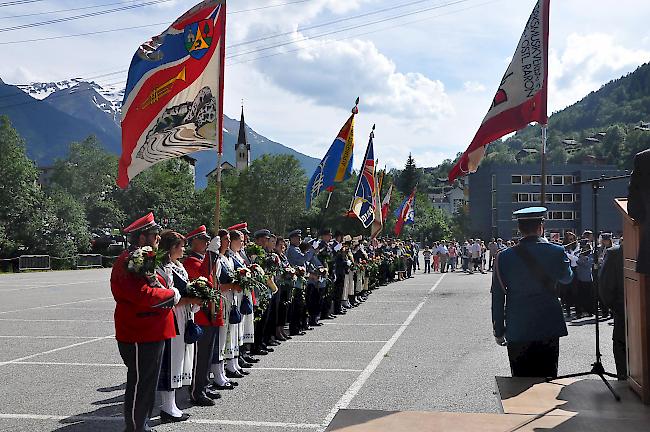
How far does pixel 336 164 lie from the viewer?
20156mm

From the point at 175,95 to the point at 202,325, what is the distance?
2639 millimetres

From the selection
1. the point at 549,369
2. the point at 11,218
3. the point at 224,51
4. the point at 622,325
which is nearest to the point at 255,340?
the point at 224,51

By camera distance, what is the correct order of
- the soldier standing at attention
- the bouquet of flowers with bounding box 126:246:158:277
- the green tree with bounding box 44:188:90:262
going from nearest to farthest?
the soldier standing at attention, the bouquet of flowers with bounding box 126:246:158:277, the green tree with bounding box 44:188:90:262

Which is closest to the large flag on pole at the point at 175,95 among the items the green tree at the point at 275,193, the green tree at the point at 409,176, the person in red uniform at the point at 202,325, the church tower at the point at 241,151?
the person in red uniform at the point at 202,325

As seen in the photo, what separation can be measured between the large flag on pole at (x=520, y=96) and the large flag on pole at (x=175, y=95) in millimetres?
2795

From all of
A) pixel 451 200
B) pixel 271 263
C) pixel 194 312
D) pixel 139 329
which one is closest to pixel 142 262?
pixel 139 329

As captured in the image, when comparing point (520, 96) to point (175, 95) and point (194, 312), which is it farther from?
point (194, 312)

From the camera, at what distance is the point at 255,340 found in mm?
11094

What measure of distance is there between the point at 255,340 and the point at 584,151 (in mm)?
174108

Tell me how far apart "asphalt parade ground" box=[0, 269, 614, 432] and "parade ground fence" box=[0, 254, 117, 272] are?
3212 centimetres

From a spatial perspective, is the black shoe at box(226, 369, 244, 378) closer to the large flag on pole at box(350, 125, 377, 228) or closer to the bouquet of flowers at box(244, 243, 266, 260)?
the bouquet of flowers at box(244, 243, 266, 260)

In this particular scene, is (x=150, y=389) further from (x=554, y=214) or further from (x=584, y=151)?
(x=584, y=151)

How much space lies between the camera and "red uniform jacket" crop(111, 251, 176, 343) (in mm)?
5863

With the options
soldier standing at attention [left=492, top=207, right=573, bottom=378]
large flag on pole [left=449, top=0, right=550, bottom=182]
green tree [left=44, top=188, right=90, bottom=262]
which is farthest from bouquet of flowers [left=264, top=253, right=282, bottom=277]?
green tree [left=44, top=188, right=90, bottom=262]
